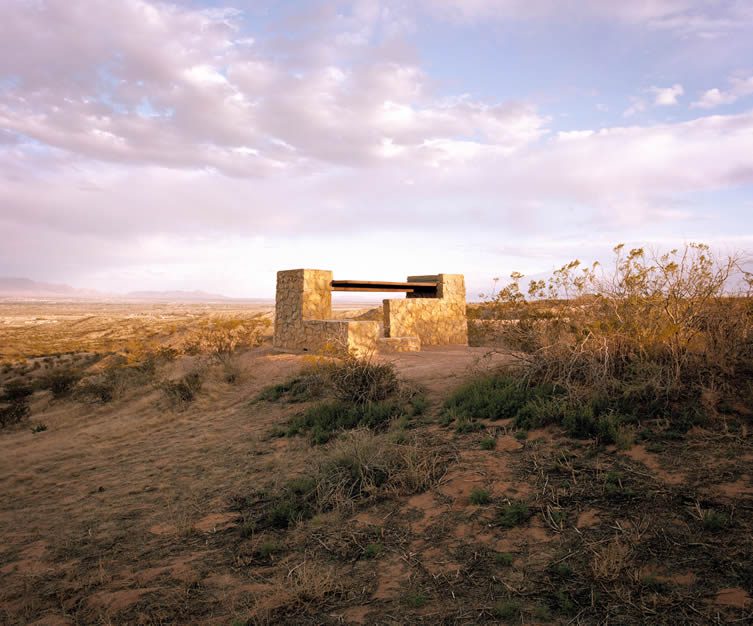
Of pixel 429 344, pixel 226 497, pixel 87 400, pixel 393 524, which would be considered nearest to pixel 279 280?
pixel 429 344

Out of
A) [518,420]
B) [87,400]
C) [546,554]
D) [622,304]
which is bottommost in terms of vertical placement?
[87,400]

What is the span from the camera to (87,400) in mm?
12664

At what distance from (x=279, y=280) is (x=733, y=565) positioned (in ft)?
41.5

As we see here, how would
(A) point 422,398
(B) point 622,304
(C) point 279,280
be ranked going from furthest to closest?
(C) point 279,280, (A) point 422,398, (B) point 622,304

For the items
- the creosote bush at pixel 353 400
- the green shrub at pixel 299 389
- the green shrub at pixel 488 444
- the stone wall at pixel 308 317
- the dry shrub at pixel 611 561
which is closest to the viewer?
the dry shrub at pixel 611 561

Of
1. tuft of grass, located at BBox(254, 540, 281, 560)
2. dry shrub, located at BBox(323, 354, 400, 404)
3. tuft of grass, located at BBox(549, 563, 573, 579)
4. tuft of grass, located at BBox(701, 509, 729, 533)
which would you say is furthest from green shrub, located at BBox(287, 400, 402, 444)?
tuft of grass, located at BBox(701, 509, 729, 533)

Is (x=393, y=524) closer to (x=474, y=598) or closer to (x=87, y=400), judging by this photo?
(x=474, y=598)

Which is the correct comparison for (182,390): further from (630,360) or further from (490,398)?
(630,360)

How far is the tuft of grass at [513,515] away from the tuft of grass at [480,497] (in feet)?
0.65

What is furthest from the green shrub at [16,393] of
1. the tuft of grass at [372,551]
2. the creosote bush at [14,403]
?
the tuft of grass at [372,551]

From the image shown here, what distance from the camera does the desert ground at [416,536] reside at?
10.4 ft

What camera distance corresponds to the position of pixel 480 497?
4434 mm

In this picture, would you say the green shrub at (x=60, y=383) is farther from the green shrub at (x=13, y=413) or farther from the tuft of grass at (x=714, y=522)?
the tuft of grass at (x=714, y=522)

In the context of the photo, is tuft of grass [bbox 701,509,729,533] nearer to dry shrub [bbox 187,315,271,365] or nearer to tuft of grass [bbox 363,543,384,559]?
tuft of grass [bbox 363,543,384,559]
